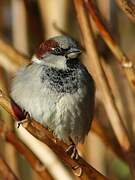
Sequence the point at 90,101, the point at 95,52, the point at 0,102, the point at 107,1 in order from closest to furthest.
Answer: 1. the point at 0,102
2. the point at 95,52
3. the point at 90,101
4. the point at 107,1

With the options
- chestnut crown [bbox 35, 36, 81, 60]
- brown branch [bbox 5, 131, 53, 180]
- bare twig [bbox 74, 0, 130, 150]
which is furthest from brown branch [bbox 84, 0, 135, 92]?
brown branch [bbox 5, 131, 53, 180]

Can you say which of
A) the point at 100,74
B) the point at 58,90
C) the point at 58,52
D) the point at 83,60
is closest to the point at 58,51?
the point at 58,52

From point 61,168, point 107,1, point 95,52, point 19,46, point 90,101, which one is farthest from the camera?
point 19,46

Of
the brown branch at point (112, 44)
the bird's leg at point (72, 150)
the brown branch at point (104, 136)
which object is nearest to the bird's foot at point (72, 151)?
the bird's leg at point (72, 150)

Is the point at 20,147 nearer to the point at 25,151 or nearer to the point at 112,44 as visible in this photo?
the point at 25,151

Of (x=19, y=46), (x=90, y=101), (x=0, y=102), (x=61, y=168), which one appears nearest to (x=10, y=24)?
(x=19, y=46)

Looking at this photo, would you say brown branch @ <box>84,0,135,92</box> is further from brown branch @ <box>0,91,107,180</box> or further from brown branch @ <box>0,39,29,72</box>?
brown branch @ <box>0,39,29,72</box>

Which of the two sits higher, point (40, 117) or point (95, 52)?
point (95, 52)

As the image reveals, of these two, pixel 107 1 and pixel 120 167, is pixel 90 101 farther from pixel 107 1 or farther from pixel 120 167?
pixel 120 167

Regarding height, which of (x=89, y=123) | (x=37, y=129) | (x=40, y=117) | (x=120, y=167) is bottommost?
(x=120, y=167)
